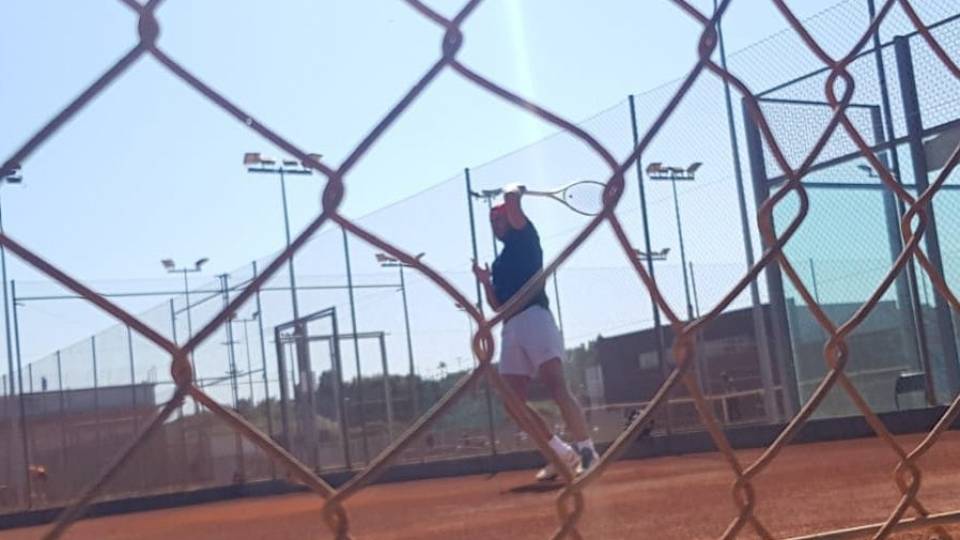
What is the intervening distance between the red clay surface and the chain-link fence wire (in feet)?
1.92

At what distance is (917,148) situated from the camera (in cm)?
853

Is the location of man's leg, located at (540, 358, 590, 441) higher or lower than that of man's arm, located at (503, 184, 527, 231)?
lower

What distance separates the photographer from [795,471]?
208 inches

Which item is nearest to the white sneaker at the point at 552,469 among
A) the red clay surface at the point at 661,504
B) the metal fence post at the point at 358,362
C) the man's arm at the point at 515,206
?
the red clay surface at the point at 661,504

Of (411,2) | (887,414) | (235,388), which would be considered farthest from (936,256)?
(235,388)

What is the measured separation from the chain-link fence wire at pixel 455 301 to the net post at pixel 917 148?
6.86 meters

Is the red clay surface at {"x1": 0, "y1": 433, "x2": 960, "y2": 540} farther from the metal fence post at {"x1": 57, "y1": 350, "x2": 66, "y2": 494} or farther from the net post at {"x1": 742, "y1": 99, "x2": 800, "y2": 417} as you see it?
the metal fence post at {"x1": 57, "y1": 350, "x2": 66, "y2": 494}

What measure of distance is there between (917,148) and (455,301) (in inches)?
302

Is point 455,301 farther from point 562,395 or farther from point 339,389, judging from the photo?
point 339,389

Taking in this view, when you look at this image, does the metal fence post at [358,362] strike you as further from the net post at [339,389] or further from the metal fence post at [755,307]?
the metal fence post at [755,307]

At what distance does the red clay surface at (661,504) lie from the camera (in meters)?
3.38

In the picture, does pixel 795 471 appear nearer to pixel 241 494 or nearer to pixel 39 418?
pixel 241 494

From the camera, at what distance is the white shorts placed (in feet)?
17.6

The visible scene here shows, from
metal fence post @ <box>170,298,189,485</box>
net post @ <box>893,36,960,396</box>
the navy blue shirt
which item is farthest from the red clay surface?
metal fence post @ <box>170,298,189,485</box>
